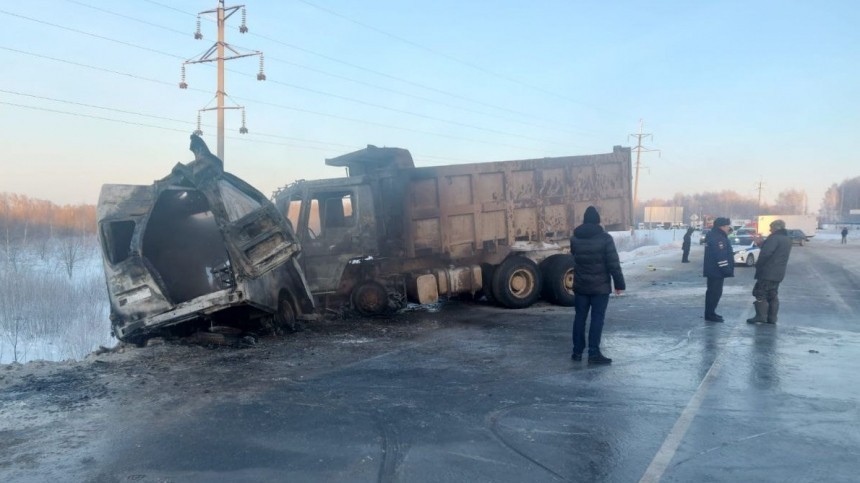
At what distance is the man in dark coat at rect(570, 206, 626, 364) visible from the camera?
23.4ft

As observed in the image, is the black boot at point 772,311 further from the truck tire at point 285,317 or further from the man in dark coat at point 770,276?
Result: the truck tire at point 285,317

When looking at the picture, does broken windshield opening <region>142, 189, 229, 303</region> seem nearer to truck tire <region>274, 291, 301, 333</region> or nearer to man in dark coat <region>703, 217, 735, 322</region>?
truck tire <region>274, 291, 301, 333</region>

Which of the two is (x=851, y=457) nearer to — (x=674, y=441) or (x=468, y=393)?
(x=674, y=441)

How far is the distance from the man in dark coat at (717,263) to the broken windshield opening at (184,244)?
25.5 ft

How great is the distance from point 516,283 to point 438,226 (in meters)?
2.16

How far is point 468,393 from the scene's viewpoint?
5961mm

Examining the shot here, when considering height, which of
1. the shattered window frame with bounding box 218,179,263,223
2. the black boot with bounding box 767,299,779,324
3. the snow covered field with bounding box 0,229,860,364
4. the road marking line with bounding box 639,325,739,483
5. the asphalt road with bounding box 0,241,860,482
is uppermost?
the shattered window frame with bounding box 218,179,263,223

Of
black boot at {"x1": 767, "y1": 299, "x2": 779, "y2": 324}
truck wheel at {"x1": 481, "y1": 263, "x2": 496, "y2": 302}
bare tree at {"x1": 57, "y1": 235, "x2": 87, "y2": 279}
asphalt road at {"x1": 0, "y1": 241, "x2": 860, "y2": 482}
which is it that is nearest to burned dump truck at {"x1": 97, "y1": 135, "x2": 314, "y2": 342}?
asphalt road at {"x1": 0, "y1": 241, "x2": 860, "y2": 482}

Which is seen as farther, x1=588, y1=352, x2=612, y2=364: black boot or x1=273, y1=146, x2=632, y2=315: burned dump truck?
x1=273, y1=146, x2=632, y2=315: burned dump truck

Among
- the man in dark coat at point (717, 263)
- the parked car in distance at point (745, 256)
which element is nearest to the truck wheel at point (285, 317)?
the man in dark coat at point (717, 263)

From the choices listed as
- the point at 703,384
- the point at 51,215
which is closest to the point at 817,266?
the point at 703,384

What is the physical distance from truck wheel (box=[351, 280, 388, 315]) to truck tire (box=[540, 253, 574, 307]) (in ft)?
11.7

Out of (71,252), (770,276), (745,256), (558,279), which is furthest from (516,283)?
(71,252)

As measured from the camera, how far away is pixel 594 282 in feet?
23.5
